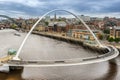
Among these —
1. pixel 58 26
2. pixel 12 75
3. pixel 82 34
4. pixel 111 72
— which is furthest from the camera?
pixel 58 26

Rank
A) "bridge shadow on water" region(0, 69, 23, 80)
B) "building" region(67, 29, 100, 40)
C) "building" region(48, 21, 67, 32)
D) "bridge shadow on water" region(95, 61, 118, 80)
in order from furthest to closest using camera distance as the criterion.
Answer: "building" region(48, 21, 67, 32) < "building" region(67, 29, 100, 40) < "bridge shadow on water" region(95, 61, 118, 80) < "bridge shadow on water" region(0, 69, 23, 80)

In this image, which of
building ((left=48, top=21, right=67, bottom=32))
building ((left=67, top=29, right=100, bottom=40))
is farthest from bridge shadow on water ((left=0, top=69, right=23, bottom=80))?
building ((left=48, top=21, right=67, bottom=32))

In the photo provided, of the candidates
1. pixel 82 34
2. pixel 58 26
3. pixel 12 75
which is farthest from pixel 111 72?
pixel 58 26

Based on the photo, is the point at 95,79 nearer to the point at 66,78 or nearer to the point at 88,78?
the point at 88,78

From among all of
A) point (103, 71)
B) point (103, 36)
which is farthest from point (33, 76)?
point (103, 36)

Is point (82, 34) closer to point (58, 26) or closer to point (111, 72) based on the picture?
point (58, 26)

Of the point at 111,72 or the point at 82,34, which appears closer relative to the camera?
the point at 111,72

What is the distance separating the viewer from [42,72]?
1430 centimetres

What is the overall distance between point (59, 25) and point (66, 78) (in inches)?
1933

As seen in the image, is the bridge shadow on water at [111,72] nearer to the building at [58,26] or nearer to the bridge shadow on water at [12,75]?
the bridge shadow on water at [12,75]

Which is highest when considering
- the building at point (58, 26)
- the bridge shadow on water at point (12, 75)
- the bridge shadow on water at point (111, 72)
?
the building at point (58, 26)

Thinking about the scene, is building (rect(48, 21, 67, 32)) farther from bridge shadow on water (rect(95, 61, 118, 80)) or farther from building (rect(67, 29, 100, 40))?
bridge shadow on water (rect(95, 61, 118, 80))

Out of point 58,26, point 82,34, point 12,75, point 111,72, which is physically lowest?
point 111,72

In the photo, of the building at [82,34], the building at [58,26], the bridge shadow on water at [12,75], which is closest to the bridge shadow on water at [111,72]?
the bridge shadow on water at [12,75]
